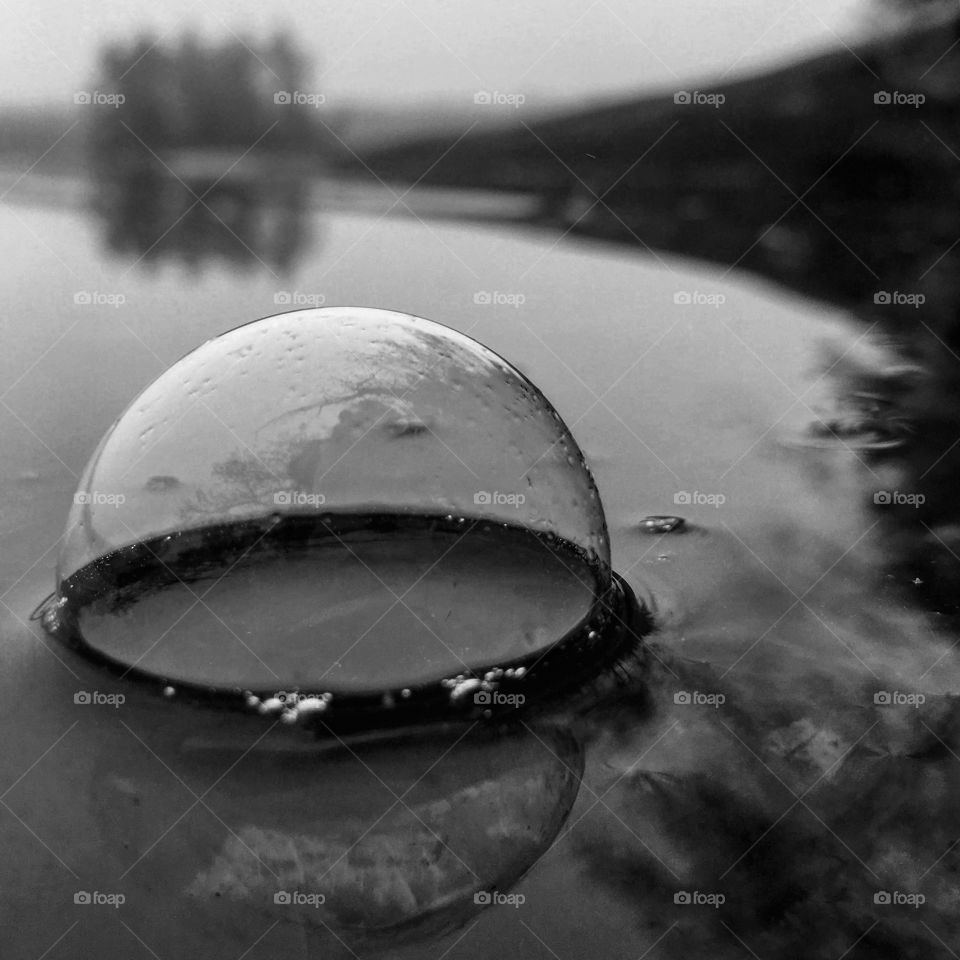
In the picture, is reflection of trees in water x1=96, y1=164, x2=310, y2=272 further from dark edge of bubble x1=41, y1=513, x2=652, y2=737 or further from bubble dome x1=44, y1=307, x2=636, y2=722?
dark edge of bubble x1=41, y1=513, x2=652, y2=737

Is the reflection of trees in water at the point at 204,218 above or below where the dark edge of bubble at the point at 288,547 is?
below

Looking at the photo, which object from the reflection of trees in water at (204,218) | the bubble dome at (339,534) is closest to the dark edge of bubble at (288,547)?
the bubble dome at (339,534)

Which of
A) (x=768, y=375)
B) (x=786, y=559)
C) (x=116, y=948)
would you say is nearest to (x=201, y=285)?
(x=768, y=375)

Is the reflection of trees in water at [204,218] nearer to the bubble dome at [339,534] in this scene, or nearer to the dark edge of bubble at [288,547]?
the bubble dome at [339,534]

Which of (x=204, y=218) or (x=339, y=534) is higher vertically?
(x=339, y=534)

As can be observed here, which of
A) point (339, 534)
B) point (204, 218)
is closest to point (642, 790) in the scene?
point (339, 534)

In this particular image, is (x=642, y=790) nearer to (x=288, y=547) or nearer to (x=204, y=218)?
(x=288, y=547)

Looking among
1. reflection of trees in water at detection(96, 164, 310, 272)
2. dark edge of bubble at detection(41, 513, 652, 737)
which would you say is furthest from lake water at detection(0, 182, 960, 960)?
reflection of trees in water at detection(96, 164, 310, 272)
